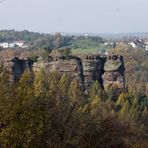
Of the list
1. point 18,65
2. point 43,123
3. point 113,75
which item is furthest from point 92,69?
point 43,123

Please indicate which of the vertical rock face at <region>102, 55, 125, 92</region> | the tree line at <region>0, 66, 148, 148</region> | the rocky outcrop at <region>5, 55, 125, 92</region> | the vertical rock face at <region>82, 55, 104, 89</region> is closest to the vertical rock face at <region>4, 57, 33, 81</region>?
the rocky outcrop at <region>5, 55, 125, 92</region>

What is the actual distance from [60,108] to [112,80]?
34380 millimetres

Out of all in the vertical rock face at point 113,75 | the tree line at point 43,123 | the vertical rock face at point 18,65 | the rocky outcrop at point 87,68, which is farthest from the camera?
the vertical rock face at point 113,75

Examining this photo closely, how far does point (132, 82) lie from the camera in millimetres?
85875

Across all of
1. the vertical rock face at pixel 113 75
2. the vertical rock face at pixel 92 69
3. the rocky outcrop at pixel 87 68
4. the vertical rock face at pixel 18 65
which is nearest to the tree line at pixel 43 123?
the vertical rock face at pixel 18 65

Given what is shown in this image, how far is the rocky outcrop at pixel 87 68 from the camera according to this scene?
51450 mm

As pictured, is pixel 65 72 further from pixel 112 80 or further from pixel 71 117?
pixel 71 117

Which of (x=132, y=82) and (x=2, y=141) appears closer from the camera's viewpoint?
(x=2, y=141)

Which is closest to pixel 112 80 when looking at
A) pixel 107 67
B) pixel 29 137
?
pixel 107 67

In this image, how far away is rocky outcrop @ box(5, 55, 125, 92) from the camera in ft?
169

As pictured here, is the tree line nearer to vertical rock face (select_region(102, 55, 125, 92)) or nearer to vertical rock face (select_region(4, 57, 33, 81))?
vertical rock face (select_region(4, 57, 33, 81))

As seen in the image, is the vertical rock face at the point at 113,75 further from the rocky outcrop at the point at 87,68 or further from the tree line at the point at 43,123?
the tree line at the point at 43,123

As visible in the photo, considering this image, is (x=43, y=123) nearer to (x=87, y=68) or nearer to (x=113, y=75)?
(x=87, y=68)

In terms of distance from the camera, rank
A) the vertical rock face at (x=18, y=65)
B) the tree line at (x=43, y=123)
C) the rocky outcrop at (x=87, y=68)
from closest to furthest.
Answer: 1. the tree line at (x=43, y=123)
2. the vertical rock face at (x=18, y=65)
3. the rocky outcrop at (x=87, y=68)
